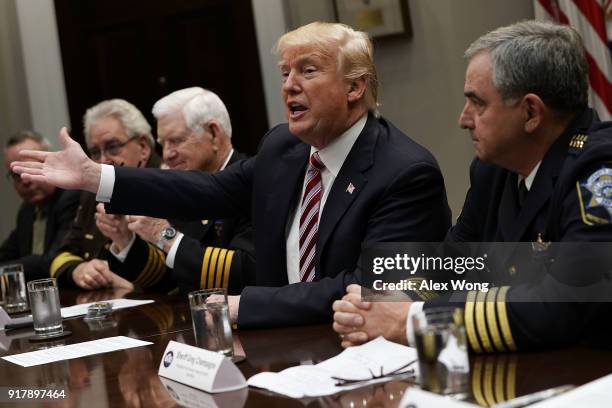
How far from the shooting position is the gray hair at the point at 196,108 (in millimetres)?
4301

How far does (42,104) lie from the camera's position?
7.39 metres

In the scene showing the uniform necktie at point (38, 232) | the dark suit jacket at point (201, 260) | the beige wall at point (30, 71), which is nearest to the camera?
the dark suit jacket at point (201, 260)

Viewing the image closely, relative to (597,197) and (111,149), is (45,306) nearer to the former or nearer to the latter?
(597,197)

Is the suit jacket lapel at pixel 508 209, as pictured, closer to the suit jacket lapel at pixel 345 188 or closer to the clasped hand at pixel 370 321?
the clasped hand at pixel 370 321

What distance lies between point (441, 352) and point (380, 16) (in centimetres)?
463

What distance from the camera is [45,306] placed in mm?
2926

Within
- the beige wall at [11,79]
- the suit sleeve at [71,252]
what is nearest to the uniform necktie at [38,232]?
the suit sleeve at [71,252]

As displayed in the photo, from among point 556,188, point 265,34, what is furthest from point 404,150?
point 265,34

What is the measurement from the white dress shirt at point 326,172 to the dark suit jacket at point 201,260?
1.62 ft

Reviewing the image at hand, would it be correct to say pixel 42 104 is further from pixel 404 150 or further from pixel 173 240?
pixel 404 150

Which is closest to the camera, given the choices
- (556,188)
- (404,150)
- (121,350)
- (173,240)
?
(556,188)

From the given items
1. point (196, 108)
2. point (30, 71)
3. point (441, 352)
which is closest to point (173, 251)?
point (196, 108)

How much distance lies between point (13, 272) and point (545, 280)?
93.0 inches

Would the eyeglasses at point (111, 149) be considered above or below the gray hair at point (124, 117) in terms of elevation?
below
